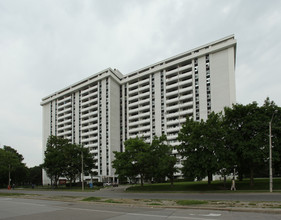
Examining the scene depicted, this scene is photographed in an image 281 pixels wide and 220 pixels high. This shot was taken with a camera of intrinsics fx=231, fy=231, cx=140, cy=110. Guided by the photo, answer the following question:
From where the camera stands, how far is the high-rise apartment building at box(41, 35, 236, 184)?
2813 inches

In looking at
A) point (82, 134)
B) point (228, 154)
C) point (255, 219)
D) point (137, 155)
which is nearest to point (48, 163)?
point (137, 155)

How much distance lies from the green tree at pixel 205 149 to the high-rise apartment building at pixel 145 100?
128ft

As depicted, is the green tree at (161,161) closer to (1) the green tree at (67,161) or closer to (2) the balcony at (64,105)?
(1) the green tree at (67,161)

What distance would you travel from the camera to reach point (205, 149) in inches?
1233

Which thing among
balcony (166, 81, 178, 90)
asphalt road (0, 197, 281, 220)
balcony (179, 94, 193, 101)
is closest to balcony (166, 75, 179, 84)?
balcony (166, 81, 178, 90)

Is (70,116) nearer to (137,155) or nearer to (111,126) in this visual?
(111,126)

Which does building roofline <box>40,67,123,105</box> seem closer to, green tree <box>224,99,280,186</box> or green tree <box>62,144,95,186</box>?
green tree <box>62,144,95,186</box>

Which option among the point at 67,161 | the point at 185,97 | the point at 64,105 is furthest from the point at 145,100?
the point at 64,105

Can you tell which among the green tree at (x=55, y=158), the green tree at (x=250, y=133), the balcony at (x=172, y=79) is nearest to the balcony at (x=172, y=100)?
the balcony at (x=172, y=79)

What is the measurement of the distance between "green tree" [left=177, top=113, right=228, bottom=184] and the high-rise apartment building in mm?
38994

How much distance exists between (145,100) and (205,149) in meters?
55.8

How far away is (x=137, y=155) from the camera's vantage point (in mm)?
39750

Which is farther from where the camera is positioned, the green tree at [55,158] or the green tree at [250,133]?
the green tree at [55,158]

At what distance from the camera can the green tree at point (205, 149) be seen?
98.9ft
